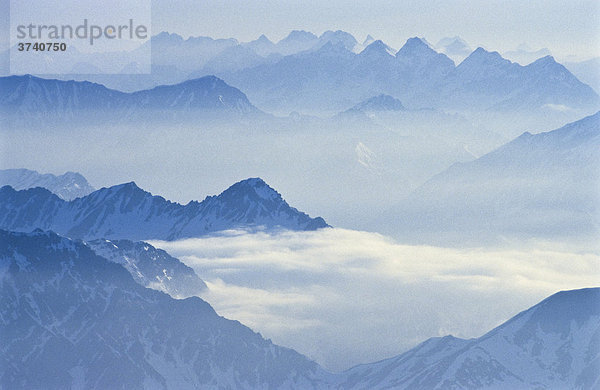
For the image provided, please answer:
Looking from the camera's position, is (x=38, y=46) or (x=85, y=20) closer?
(x=38, y=46)

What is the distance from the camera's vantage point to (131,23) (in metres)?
178

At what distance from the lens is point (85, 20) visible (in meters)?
177

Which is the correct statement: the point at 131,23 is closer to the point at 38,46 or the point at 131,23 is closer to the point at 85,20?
the point at 85,20

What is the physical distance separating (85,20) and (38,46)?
13986 mm

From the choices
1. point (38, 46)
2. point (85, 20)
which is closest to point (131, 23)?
point (85, 20)

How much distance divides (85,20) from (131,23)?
21.8 feet

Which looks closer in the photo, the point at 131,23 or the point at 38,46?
the point at 38,46

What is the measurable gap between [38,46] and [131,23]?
59.2ft

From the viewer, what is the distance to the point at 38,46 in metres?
164
